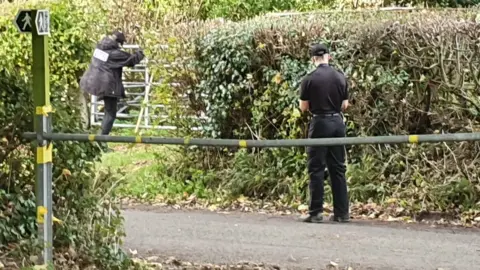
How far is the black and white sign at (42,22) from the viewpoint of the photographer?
5867mm

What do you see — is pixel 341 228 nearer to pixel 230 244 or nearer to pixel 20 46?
pixel 230 244

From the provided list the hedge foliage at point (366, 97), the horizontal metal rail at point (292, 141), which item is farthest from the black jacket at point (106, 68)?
the horizontal metal rail at point (292, 141)

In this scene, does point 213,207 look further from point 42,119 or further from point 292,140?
point 292,140

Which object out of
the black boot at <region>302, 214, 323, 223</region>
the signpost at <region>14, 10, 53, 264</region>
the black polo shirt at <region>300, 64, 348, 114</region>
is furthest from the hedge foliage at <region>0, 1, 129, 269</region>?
the black boot at <region>302, 214, 323, 223</region>


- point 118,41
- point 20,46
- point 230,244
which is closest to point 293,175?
point 230,244

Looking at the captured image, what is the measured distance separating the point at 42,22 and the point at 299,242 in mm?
3814

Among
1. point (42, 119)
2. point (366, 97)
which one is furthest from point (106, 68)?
point (42, 119)

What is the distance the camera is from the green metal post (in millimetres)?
5992

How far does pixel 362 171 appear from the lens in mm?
10867

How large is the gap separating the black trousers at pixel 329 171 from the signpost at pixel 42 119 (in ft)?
13.1

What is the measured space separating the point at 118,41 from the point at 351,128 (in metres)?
4.53

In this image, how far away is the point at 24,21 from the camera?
593cm

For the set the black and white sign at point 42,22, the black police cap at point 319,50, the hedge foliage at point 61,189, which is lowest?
the hedge foliage at point 61,189

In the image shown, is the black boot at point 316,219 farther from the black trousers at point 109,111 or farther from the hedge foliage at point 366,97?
the black trousers at point 109,111
